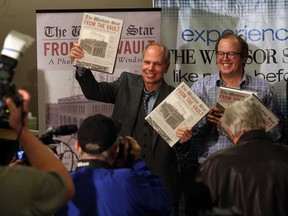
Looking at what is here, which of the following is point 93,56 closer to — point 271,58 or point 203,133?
point 203,133

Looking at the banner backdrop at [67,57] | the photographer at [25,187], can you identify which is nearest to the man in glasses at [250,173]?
the photographer at [25,187]

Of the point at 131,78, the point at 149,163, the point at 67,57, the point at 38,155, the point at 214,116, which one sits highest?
the point at 67,57

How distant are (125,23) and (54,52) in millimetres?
586

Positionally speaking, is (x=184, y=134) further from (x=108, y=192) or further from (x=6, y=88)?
(x=6, y=88)

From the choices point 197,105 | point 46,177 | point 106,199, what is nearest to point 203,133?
point 197,105

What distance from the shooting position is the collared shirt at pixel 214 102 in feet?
12.7

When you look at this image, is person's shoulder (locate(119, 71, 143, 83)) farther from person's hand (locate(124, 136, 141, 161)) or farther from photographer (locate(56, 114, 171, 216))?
photographer (locate(56, 114, 171, 216))

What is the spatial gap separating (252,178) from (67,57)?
213cm

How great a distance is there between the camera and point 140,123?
148 inches

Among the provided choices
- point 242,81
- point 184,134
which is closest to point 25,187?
point 184,134

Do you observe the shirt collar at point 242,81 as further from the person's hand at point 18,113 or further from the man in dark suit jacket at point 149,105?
the person's hand at point 18,113

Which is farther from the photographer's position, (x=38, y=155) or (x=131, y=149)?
(x=131, y=149)

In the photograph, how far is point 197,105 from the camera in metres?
3.57

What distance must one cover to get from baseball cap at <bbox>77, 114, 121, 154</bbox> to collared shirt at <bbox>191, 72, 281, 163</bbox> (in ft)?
5.03
